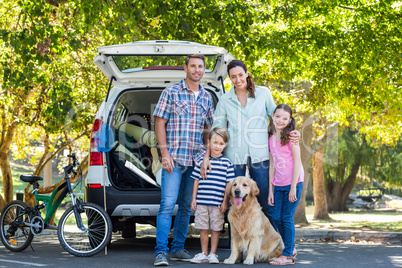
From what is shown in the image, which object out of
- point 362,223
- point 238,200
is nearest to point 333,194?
point 362,223

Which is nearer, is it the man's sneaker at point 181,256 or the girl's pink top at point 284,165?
the girl's pink top at point 284,165

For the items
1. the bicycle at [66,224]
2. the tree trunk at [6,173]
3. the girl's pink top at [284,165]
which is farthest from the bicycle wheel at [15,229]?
the tree trunk at [6,173]

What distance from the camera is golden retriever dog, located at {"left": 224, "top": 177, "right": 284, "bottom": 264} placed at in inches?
226

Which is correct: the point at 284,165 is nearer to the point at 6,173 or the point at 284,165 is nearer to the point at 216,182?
the point at 216,182

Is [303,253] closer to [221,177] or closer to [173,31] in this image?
[221,177]

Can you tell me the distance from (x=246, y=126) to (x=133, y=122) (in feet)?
8.50

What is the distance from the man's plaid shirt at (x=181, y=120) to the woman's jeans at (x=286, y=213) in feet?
3.31

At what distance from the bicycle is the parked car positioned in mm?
180

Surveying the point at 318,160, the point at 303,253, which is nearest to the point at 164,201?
the point at 303,253

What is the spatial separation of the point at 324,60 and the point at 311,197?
1105 inches

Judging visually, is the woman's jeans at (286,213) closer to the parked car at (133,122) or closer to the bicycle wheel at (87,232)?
the parked car at (133,122)

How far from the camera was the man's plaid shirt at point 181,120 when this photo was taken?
19.6 feet

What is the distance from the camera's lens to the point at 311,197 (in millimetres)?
39562

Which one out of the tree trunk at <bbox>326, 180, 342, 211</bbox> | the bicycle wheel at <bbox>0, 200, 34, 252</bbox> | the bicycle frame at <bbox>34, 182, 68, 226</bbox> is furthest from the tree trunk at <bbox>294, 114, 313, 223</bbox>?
→ the bicycle wheel at <bbox>0, 200, 34, 252</bbox>
